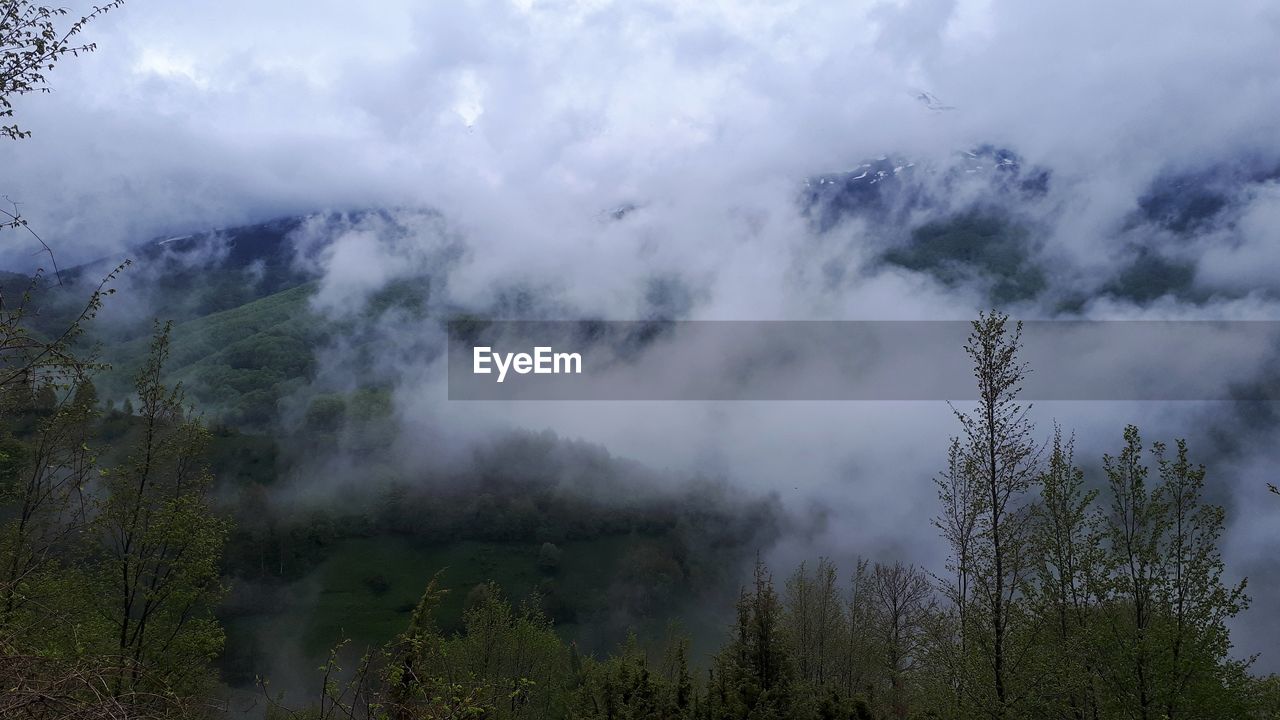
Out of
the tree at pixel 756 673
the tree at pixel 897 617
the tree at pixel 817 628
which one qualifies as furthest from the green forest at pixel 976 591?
the tree at pixel 817 628

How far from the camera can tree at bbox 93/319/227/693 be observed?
26438 mm

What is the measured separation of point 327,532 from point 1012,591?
198 meters

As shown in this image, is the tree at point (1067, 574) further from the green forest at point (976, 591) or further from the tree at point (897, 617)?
the tree at point (897, 617)

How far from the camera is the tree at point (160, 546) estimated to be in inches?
1041

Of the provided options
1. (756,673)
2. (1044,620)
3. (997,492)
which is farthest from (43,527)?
(1044,620)

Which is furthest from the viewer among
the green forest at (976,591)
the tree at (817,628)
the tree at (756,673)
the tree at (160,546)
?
the tree at (817,628)

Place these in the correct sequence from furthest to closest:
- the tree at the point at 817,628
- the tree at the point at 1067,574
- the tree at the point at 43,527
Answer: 1. the tree at the point at 817,628
2. the tree at the point at 1067,574
3. the tree at the point at 43,527

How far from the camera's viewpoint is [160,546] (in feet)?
90.5

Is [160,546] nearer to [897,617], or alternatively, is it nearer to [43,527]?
[43,527]

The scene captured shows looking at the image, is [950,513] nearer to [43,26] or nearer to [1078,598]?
[1078,598]

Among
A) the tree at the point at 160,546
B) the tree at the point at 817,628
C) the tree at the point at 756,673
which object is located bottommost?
the tree at the point at 817,628

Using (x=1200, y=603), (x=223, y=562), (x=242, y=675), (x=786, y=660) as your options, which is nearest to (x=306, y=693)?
(x=242, y=675)

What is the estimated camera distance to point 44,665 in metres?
9.75

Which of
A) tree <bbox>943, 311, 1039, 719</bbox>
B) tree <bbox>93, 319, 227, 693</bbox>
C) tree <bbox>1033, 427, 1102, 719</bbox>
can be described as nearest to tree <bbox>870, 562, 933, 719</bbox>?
tree <bbox>1033, 427, 1102, 719</bbox>
